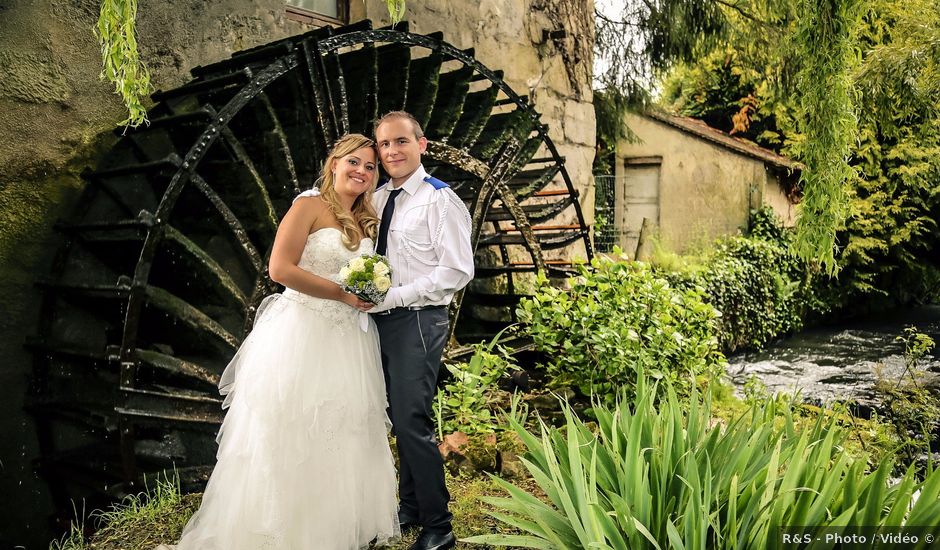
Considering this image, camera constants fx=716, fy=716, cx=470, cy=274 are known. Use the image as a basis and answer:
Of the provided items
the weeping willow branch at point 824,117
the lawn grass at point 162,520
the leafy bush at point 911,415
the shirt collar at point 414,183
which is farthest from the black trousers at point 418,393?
the leafy bush at point 911,415

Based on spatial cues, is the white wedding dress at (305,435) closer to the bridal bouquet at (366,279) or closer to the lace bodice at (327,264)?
the lace bodice at (327,264)

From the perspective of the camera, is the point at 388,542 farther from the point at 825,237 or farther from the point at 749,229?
the point at 749,229

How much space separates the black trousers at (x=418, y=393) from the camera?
288 centimetres

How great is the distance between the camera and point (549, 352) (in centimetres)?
547

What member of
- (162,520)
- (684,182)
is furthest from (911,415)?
Result: (684,182)

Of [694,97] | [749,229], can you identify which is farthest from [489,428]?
[694,97]

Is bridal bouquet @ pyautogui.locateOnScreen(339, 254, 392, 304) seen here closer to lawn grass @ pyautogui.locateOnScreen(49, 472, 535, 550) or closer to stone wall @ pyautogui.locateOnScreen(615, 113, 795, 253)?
Result: lawn grass @ pyautogui.locateOnScreen(49, 472, 535, 550)

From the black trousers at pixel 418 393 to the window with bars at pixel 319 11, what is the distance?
10.8 feet

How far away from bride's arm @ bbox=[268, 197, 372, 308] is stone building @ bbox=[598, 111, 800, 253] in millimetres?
10094

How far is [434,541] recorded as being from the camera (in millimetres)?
2947

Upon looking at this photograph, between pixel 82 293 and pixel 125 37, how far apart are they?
1.63 m

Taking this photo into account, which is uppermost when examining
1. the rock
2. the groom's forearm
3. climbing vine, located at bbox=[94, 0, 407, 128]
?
climbing vine, located at bbox=[94, 0, 407, 128]

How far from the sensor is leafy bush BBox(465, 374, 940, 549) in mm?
2137

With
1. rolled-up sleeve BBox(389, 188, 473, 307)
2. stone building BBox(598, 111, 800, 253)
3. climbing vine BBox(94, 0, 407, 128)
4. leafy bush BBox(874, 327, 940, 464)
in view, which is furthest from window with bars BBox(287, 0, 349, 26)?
stone building BBox(598, 111, 800, 253)
